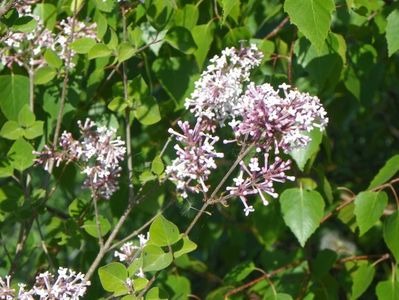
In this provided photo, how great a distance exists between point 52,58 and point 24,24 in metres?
0.21

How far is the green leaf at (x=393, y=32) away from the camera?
6.82ft

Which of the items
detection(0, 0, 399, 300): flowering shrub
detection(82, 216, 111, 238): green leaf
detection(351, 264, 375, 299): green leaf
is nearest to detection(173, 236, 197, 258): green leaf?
detection(0, 0, 399, 300): flowering shrub

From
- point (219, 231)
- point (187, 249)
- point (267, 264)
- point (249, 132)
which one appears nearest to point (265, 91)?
point (249, 132)

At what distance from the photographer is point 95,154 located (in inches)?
70.1

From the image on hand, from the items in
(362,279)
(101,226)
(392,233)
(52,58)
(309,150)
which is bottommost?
(362,279)

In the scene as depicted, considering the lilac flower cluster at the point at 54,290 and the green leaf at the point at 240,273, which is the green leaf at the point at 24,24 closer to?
the lilac flower cluster at the point at 54,290

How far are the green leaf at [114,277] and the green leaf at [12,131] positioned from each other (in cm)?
50

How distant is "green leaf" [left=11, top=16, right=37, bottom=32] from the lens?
1807 millimetres

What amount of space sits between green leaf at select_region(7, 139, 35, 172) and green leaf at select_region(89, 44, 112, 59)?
0.25 m

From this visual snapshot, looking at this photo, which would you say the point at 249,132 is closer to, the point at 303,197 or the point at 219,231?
the point at 303,197

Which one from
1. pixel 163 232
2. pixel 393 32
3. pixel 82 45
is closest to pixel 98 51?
pixel 82 45

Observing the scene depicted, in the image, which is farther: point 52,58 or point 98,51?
point 52,58

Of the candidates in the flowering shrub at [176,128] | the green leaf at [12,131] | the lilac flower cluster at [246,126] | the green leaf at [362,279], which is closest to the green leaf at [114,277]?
the flowering shrub at [176,128]

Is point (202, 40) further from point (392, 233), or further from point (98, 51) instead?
point (392, 233)
